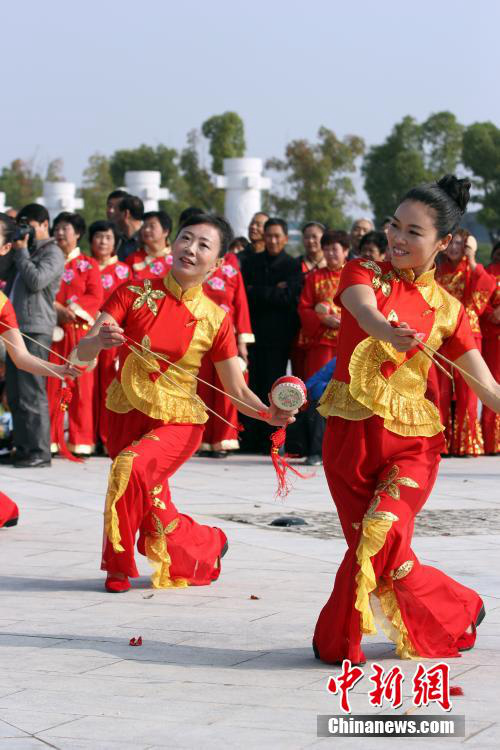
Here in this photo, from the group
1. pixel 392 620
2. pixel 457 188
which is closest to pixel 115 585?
pixel 392 620

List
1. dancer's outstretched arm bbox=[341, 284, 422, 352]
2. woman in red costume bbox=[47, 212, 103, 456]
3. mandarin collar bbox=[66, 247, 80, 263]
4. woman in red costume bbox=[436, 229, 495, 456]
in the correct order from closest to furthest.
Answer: dancer's outstretched arm bbox=[341, 284, 422, 352] < woman in red costume bbox=[47, 212, 103, 456] < mandarin collar bbox=[66, 247, 80, 263] < woman in red costume bbox=[436, 229, 495, 456]

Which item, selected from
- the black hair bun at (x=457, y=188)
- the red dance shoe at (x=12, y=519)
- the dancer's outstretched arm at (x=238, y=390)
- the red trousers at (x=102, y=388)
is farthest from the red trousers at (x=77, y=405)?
the black hair bun at (x=457, y=188)

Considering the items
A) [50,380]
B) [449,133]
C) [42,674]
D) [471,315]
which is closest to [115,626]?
[42,674]

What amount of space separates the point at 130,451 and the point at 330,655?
160cm

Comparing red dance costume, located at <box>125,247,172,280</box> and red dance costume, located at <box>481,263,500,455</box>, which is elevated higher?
red dance costume, located at <box>125,247,172,280</box>

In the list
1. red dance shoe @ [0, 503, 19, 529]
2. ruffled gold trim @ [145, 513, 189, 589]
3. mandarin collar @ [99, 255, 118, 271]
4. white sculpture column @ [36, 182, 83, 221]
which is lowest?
red dance shoe @ [0, 503, 19, 529]

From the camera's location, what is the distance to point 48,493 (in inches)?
350

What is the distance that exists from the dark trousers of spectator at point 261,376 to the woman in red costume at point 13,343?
449 centimetres

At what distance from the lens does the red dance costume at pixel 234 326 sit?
10.9 meters

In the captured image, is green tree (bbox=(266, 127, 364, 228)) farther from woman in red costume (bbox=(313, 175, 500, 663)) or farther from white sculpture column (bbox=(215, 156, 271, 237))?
woman in red costume (bbox=(313, 175, 500, 663))

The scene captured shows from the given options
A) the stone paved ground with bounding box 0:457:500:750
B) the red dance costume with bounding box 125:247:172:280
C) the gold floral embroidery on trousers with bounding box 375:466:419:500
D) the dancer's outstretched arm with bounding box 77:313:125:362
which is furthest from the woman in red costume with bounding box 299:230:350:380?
the gold floral embroidery on trousers with bounding box 375:466:419:500

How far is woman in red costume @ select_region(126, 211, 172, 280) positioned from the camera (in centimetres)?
1059

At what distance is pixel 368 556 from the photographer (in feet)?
15.0

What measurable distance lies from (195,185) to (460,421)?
30878mm
